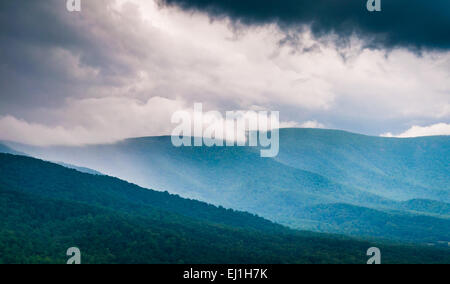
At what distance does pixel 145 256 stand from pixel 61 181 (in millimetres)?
71222

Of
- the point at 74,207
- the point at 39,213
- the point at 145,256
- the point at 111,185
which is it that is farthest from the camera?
the point at 111,185

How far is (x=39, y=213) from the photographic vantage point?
402ft

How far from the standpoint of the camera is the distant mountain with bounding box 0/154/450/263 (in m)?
101

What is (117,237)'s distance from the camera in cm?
11138

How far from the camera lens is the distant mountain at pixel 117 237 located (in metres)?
101
